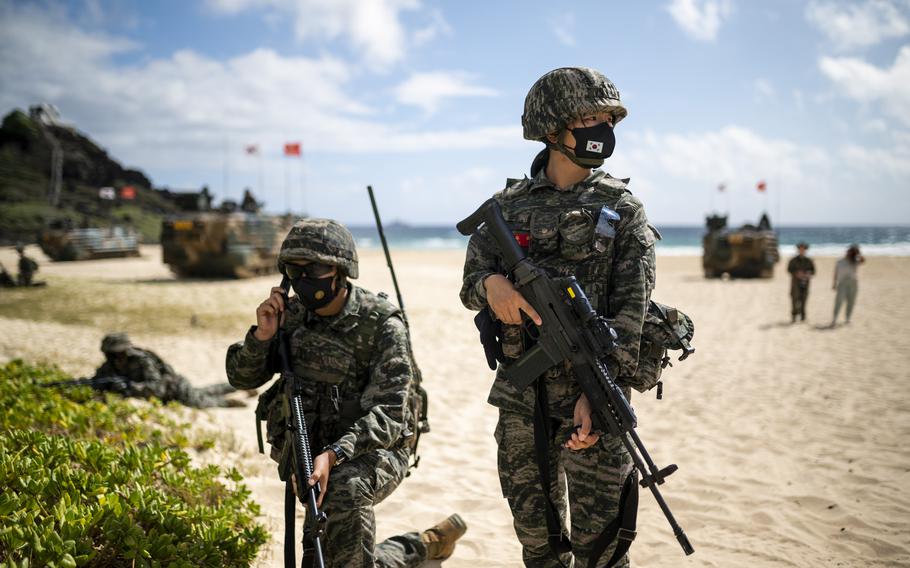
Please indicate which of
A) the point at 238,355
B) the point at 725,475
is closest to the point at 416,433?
the point at 238,355

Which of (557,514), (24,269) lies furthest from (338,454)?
(24,269)

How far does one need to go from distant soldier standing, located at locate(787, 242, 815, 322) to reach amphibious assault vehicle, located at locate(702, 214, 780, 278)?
1057 cm

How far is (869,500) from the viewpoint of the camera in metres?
4.78

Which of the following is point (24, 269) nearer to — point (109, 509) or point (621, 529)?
point (109, 509)

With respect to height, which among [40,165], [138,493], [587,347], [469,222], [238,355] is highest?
[40,165]

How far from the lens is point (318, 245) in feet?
10.6

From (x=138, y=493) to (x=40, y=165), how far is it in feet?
187

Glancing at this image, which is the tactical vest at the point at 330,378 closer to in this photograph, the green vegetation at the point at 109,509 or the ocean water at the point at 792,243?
the green vegetation at the point at 109,509

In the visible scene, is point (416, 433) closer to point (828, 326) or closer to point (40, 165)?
point (828, 326)

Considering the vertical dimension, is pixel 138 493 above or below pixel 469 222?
below

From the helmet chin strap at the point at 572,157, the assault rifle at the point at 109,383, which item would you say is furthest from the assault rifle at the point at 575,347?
the assault rifle at the point at 109,383

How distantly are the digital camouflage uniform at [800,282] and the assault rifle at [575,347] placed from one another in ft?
43.6

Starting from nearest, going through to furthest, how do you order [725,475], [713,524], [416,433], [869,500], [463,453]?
[416,433] < [713,524] < [869,500] < [725,475] < [463,453]

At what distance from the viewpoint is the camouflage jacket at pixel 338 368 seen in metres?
3.15
